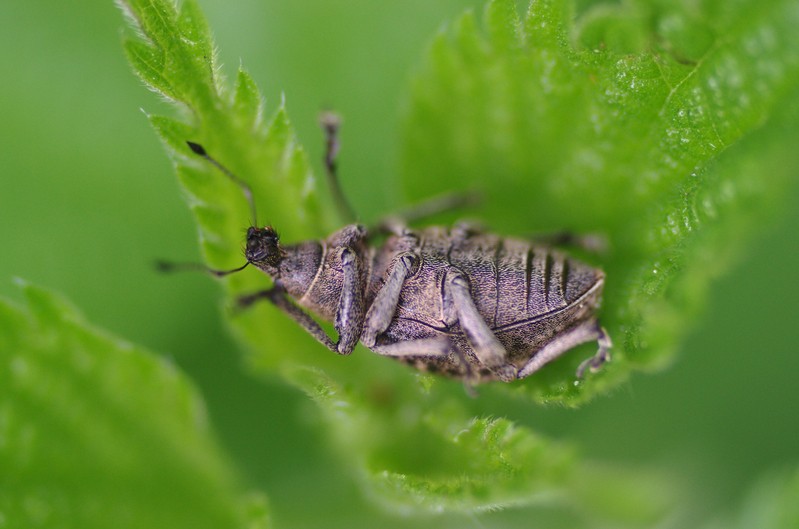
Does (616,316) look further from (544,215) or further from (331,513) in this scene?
(331,513)

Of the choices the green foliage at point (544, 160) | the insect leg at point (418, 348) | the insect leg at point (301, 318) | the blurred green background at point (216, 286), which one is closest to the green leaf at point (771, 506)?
the blurred green background at point (216, 286)

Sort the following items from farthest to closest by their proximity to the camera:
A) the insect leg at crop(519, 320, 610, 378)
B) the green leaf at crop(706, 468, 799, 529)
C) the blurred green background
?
the blurred green background → the green leaf at crop(706, 468, 799, 529) → the insect leg at crop(519, 320, 610, 378)

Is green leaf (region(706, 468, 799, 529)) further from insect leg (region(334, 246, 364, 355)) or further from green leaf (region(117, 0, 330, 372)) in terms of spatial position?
green leaf (region(117, 0, 330, 372))

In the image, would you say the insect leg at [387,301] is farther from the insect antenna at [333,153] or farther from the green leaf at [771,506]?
the green leaf at [771,506]

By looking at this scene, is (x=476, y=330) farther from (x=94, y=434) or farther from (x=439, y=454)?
(x=94, y=434)

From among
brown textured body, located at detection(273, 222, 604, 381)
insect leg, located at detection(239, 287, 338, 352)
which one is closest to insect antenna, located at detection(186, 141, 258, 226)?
insect leg, located at detection(239, 287, 338, 352)

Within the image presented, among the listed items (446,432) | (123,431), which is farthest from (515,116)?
(123,431)
